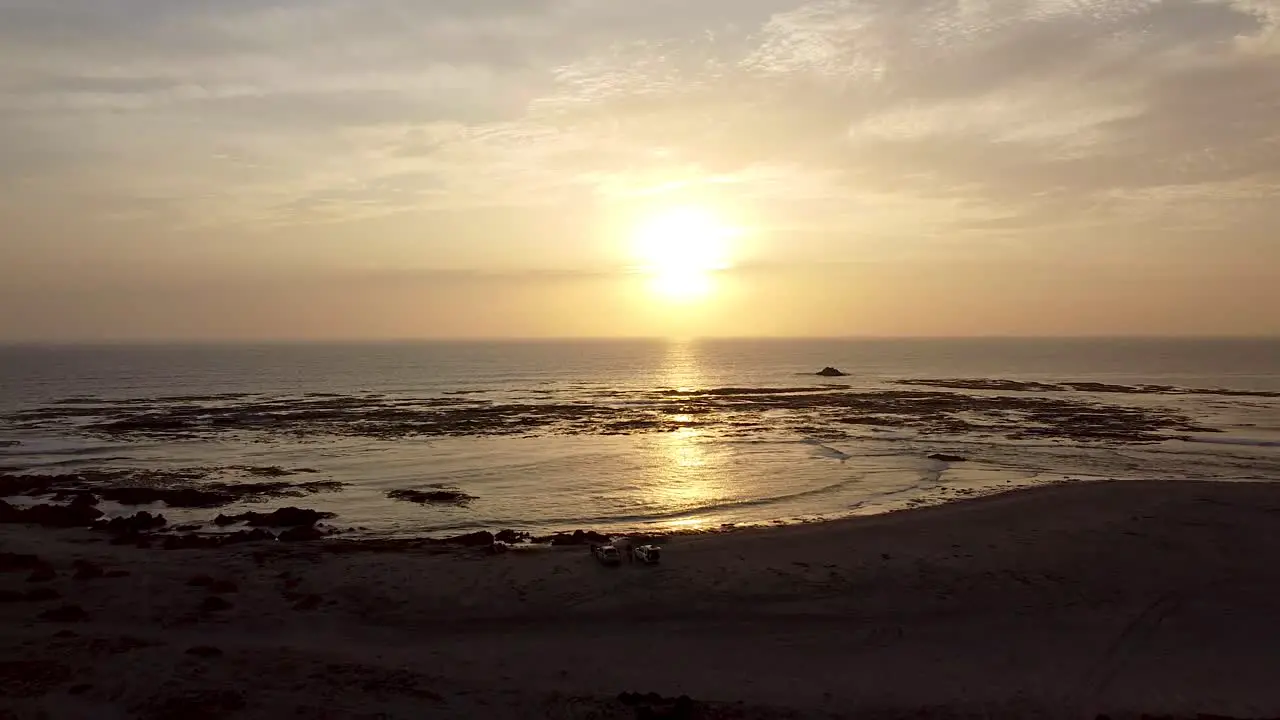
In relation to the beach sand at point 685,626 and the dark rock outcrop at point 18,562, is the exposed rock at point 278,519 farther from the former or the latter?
the dark rock outcrop at point 18,562

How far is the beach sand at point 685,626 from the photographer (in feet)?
52.4

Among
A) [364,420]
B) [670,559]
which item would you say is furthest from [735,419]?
[670,559]

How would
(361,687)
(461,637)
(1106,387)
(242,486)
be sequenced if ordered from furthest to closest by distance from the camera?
(1106,387)
(242,486)
(461,637)
(361,687)

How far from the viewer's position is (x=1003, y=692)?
54.5 feet

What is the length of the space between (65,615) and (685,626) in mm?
15684

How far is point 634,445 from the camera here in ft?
182

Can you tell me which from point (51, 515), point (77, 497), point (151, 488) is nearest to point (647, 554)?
point (51, 515)

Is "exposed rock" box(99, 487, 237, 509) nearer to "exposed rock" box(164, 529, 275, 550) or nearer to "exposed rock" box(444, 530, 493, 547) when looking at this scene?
"exposed rock" box(164, 529, 275, 550)

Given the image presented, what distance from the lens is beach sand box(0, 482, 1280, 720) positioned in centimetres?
1597

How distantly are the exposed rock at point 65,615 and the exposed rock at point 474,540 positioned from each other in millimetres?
10744

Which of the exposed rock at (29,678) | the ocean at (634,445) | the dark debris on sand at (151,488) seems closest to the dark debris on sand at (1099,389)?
the ocean at (634,445)

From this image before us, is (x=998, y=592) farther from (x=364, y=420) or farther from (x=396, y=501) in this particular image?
(x=364, y=420)

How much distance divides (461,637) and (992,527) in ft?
66.0

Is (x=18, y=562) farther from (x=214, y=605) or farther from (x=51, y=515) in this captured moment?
(x=51, y=515)
